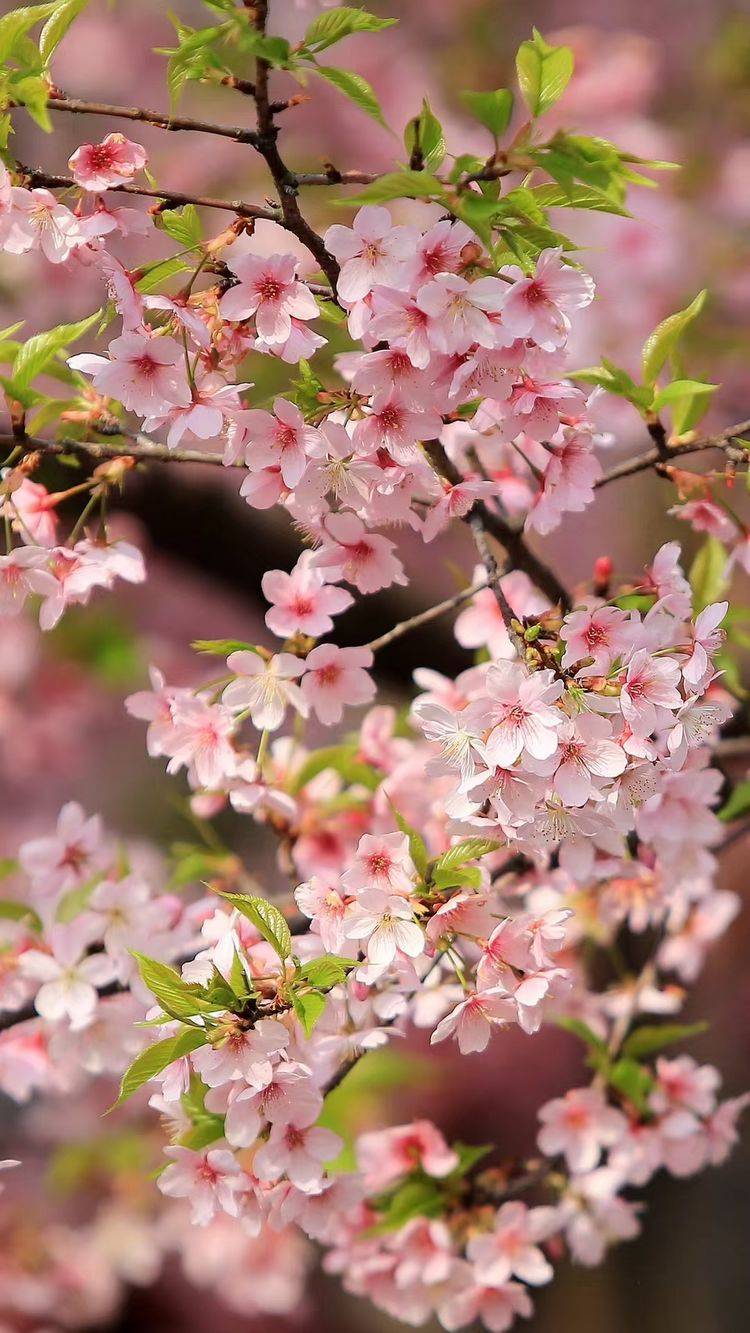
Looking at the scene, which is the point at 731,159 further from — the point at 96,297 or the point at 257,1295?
the point at 257,1295

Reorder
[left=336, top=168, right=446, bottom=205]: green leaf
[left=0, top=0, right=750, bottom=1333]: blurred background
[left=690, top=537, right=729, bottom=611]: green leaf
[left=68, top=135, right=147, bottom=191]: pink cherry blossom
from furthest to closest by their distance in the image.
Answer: [left=0, top=0, right=750, bottom=1333]: blurred background < [left=690, top=537, right=729, bottom=611]: green leaf < [left=68, top=135, right=147, bottom=191]: pink cherry blossom < [left=336, top=168, right=446, bottom=205]: green leaf

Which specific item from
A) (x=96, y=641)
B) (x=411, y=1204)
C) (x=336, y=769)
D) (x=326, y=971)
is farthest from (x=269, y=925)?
(x=96, y=641)

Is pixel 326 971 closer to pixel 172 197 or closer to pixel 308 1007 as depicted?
pixel 308 1007

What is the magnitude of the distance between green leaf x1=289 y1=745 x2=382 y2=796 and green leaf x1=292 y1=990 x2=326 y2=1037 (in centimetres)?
37

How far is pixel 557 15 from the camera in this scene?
12.7 ft

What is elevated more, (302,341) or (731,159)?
(302,341)

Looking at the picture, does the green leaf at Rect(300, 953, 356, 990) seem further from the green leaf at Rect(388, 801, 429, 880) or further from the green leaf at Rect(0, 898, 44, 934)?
the green leaf at Rect(0, 898, 44, 934)

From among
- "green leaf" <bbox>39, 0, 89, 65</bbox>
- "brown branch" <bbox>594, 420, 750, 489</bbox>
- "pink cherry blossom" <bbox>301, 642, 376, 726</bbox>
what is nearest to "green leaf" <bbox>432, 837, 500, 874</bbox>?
"pink cherry blossom" <bbox>301, 642, 376, 726</bbox>

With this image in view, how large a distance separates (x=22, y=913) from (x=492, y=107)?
2.63ft

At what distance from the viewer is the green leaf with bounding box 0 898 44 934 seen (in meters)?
1.15

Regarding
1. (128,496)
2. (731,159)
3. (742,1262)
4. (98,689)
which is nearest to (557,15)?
(731,159)

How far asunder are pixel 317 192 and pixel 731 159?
1.33 m

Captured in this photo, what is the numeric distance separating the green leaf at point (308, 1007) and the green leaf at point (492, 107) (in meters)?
0.52

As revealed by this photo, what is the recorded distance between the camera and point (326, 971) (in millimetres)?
793
